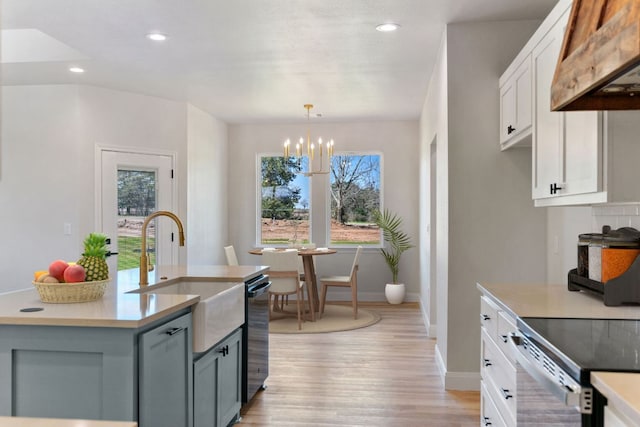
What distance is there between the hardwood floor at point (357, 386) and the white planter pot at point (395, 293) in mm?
1557

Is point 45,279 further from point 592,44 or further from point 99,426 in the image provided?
point 592,44

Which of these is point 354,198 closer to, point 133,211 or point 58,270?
point 133,211

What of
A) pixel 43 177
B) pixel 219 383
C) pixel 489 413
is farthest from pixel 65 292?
pixel 43 177

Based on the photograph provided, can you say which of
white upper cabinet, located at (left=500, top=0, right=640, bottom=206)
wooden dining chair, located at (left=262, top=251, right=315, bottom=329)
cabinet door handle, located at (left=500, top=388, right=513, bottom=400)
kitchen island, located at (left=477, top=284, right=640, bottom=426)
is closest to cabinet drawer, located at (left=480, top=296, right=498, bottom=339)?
kitchen island, located at (left=477, top=284, right=640, bottom=426)

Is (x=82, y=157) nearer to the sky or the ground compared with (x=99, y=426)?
nearer to the sky

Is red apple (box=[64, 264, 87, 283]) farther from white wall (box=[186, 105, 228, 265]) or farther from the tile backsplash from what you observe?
white wall (box=[186, 105, 228, 265])

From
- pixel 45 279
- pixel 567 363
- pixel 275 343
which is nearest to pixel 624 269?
pixel 567 363

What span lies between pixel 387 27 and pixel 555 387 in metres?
2.85

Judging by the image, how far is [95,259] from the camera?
233 cm

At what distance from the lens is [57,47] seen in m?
4.47

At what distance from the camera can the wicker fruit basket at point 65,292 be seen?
2209 millimetres

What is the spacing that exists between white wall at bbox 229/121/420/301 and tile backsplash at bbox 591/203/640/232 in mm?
4611

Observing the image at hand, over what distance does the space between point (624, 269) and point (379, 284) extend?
5.34m

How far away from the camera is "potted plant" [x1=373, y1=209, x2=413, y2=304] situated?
7.05m
